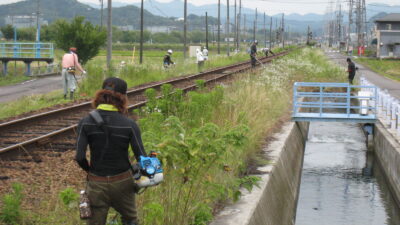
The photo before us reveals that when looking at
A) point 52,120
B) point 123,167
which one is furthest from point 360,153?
point 123,167

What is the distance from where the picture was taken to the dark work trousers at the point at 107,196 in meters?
5.64

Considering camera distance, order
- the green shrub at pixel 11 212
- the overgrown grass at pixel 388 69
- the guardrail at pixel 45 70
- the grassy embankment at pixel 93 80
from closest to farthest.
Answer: the green shrub at pixel 11 212
the grassy embankment at pixel 93 80
the guardrail at pixel 45 70
the overgrown grass at pixel 388 69

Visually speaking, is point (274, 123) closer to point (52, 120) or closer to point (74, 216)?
point (52, 120)

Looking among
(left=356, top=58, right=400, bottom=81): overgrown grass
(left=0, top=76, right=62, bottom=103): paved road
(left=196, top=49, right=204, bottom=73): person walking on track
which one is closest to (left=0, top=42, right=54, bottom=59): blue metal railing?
(left=0, top=76, right=62, bottom=103): paved road

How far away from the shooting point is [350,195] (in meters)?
16.1

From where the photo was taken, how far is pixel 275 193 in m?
11.4

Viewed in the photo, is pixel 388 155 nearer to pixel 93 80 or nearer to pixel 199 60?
pixel 93 80

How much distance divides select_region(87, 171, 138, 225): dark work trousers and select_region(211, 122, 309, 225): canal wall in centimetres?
219

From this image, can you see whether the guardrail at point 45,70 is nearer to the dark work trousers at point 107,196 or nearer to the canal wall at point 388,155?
the canal wall at point 388,155

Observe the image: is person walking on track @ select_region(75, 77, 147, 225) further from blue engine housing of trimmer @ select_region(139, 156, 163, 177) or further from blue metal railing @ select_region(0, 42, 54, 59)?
blue metal railing @ select_region(0, 42, 54, 59)

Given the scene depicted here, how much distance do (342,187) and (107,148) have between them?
12.4 metres

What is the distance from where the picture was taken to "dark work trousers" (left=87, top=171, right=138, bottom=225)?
222 inches

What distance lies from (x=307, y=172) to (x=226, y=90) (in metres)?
3.29

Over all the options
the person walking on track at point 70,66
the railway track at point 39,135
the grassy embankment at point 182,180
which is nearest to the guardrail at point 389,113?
the railway track at point 39,135
